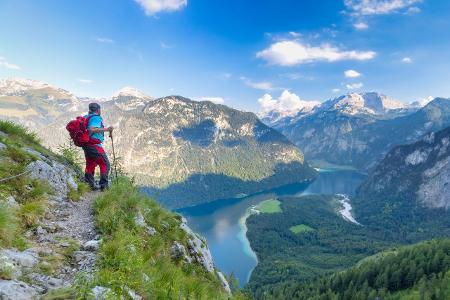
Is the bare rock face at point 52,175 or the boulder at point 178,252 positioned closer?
the bare rock face at point 52,175

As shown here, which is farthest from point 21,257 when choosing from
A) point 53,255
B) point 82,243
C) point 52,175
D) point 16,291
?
point 52,175

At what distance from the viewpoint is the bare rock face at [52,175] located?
12.1 meters

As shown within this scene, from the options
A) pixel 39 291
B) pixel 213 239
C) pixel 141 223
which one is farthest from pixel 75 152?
pixel 213 239

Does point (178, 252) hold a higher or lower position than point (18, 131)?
lower

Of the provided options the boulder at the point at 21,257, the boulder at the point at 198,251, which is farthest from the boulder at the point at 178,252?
the boulder at the point at 21,257

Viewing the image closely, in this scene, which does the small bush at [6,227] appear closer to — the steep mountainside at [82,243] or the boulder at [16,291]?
the steep mountainside at [82,243]

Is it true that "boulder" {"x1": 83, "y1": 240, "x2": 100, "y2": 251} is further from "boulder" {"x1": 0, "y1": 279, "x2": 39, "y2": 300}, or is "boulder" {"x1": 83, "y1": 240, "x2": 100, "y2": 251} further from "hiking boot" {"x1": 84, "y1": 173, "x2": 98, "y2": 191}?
"hiking boot" {"x1": 84, "y1": 173, "x2": 98, "y2": 191}

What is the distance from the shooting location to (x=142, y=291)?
725 cm

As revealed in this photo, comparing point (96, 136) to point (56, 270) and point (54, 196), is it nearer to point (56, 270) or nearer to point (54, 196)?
point (54, 196)

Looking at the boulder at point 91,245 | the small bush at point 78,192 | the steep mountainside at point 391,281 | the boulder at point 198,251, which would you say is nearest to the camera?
the boulder at point 91,245

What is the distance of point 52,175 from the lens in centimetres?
1278

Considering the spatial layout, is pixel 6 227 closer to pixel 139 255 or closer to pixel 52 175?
pixel 139 255

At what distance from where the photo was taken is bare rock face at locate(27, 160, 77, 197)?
12078mm

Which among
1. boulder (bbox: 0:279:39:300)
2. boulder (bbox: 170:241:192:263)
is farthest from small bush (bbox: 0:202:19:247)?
boulder (bbox: 170:241:192:263)
